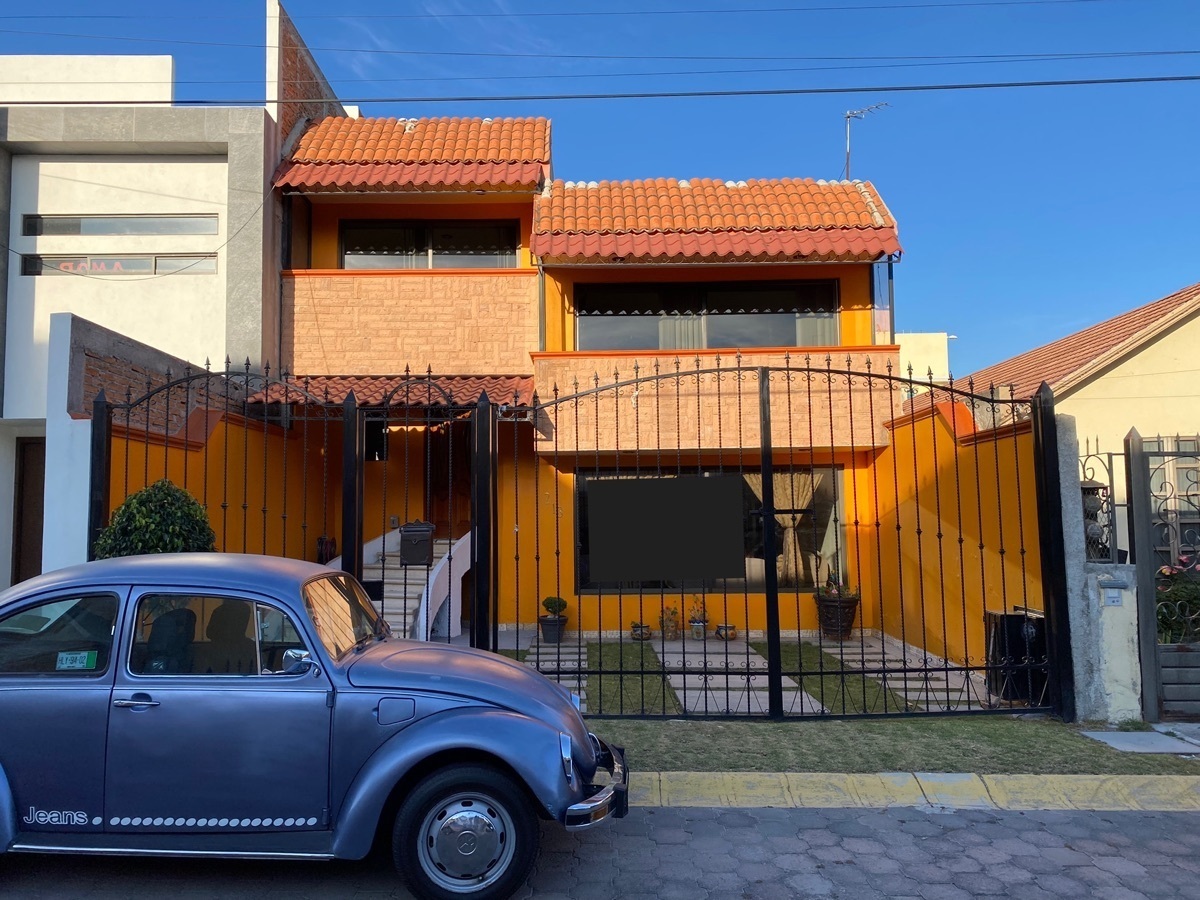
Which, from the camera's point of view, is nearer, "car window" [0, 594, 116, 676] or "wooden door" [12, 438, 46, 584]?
"car window" [0, 594, 116, 676]

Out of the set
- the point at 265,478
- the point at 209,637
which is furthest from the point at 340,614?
the point at 265,478

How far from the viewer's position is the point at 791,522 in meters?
11.9

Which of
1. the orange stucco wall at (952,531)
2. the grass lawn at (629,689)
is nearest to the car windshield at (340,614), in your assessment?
the grass lawn at (629,689)

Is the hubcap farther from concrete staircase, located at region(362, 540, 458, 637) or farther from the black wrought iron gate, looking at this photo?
concrete staircase, located at region(362, 540, 458, 637)

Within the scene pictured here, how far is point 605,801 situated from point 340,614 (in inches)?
66.2

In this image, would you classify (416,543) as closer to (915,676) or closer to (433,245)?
(915,676)

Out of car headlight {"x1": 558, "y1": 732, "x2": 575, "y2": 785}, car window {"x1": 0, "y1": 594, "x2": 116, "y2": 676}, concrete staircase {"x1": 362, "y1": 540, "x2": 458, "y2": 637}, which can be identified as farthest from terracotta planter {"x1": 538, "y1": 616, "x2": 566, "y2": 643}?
car window {"x1": 0, "y1": 594, "x2": 116, "y2": 676}

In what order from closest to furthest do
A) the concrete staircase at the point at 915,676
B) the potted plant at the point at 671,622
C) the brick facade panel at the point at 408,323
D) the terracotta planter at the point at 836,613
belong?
the concrete staircase at the point at 915,676 < the terracotta planter at the point at 836,613 < the potted plant at the point at 671,622 < the brick facade panel at the point at 408,323

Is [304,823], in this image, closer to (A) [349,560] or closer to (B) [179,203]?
(A) [349,560]

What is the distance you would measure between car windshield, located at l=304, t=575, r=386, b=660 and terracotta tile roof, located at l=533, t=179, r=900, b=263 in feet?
23.4

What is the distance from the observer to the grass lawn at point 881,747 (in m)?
5.55

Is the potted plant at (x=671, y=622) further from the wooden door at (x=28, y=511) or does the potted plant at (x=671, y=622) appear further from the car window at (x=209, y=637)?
the car window at (x=209, y=637)

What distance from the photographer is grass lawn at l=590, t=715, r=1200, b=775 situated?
5547 millimetres

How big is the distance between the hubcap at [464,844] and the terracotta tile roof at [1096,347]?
827 centimetres
